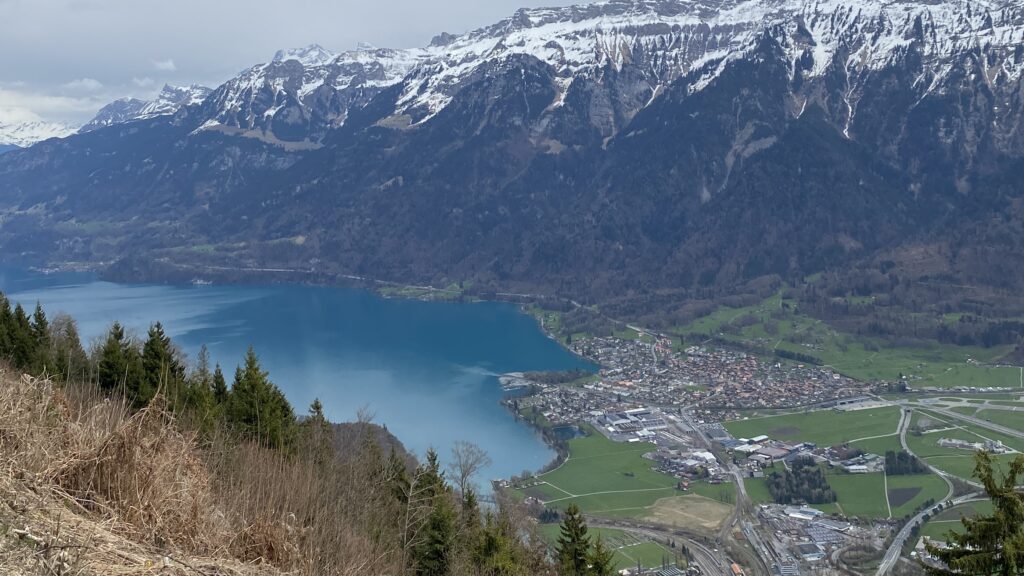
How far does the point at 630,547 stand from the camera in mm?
29297

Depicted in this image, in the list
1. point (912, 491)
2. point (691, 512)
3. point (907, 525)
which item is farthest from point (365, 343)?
point (907, 525)

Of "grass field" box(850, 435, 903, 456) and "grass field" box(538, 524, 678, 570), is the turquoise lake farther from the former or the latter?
"grass field" box(850, 435, 903, 456)

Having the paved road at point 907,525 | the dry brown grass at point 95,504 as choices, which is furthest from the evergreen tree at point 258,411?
the paved road at point 907,525

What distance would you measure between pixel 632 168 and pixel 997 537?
13071 centimetres

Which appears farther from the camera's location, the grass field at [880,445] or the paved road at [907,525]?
the grass field at [880,445]

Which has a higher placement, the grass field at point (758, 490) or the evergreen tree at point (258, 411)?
the evergreen tree at point (258, 411)

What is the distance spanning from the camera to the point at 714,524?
1270 inches

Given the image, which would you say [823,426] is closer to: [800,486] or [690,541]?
[800,486]

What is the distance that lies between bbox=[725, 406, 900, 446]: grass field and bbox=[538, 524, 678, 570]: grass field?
18.1m

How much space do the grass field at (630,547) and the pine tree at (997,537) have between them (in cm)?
2026

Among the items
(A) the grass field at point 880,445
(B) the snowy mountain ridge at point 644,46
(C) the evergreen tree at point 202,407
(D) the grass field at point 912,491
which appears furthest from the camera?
(B) the snowy mountain ridge at point 644,46

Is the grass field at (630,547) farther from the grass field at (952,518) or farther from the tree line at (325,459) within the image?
the tree line at (325,459)

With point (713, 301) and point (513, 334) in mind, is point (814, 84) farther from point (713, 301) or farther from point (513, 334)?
point (513, 334)

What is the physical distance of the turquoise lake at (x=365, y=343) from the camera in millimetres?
47625
